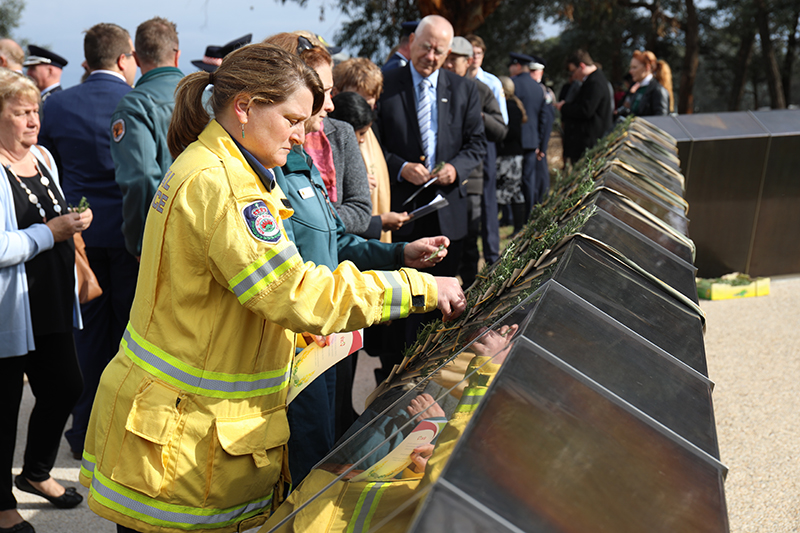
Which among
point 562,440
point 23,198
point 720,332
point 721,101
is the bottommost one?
point 721,101

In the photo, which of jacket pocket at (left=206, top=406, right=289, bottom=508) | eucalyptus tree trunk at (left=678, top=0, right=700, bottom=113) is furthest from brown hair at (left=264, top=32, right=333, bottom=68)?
eucalyptus tree trunk at (left=678, top=0, right=700, bottom=113)

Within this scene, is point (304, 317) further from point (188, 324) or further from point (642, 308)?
point (642, 308)

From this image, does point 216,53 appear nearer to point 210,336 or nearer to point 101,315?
point 101,315

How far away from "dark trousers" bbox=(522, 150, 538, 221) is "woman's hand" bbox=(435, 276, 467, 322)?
283 inches

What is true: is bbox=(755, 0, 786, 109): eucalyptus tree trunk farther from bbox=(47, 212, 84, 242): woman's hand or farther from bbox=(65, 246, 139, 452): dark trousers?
bbox=(47, 212, 84, 242): woman's hand

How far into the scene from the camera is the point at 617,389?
1.30 m

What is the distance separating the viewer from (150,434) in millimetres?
1698

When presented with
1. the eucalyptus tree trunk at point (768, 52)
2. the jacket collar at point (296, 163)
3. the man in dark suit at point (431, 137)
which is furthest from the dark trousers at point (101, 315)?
the eucalyptus tree trunk at point (768, 52)

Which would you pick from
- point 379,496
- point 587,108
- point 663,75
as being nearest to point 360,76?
point 379,496

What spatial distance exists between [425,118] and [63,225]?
2.56 m

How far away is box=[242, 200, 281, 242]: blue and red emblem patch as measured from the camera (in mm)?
1588

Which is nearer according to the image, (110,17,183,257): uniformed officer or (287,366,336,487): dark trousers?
(287,366,336,487): dark trousers

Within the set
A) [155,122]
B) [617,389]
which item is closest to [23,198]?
[155,122]

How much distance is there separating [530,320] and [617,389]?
0.78ft
